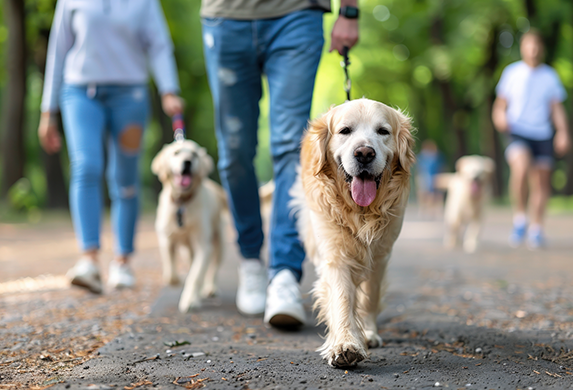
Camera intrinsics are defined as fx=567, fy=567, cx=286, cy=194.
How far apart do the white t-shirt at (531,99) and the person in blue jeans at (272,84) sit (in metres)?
5.04

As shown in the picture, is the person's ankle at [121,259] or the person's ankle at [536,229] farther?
the person's ankle at [536,229]

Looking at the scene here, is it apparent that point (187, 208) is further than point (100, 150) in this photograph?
No

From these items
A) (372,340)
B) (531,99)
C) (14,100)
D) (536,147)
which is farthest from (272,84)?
(14,100)

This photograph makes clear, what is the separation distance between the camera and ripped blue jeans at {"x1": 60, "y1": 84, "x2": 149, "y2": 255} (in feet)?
14.8

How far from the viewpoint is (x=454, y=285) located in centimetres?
489

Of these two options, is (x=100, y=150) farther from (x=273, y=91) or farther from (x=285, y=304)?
(x=285, y=304)

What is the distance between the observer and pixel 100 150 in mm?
4594

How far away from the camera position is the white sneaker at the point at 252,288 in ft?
12.2

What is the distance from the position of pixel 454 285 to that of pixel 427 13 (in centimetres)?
1790

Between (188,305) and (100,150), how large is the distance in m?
1.55

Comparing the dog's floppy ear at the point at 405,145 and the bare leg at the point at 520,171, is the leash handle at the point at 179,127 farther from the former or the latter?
the bare leg at the point at 520,171

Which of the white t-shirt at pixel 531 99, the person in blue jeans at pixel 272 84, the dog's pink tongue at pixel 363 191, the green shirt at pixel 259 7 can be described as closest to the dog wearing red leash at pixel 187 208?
the person in blue jeans at pixel 272 84

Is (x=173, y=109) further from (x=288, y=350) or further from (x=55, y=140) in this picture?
(x=288, y=350)

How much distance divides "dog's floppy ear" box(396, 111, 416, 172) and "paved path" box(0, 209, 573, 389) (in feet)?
2.96
